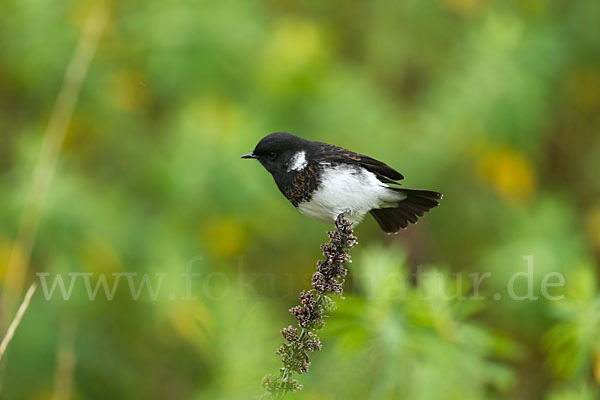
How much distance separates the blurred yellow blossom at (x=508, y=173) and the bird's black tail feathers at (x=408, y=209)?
271cm

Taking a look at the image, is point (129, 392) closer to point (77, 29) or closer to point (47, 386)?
point (47, 386)

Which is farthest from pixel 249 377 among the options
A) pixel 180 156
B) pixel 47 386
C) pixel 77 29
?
pixel 77 29

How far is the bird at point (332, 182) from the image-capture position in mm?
2332

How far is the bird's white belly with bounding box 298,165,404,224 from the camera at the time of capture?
2.32m

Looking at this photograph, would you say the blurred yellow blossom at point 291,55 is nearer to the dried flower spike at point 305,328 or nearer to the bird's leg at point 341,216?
the bird's leg at point 341,216

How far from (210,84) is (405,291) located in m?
2.60

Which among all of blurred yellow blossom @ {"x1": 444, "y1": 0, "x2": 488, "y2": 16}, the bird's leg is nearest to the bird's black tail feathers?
the bird's leg

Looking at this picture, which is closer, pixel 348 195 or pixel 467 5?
pixel 348 195

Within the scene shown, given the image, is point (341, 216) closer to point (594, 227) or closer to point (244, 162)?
point (244, 162)

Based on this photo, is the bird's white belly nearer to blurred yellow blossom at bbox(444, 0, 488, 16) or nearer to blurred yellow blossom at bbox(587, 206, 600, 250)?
blurred yellow blossom at bbox(587, 206, 600, 250)

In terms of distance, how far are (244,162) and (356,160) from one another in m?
2.29

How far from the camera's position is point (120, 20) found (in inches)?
199

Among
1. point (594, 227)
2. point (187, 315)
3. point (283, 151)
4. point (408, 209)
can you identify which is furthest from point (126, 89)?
point (594, 227)

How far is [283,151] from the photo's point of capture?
7.88ft
